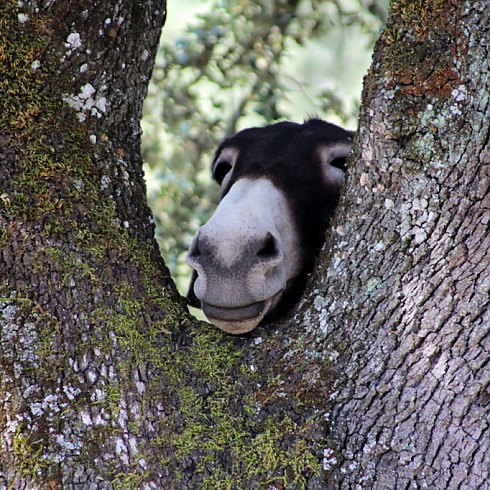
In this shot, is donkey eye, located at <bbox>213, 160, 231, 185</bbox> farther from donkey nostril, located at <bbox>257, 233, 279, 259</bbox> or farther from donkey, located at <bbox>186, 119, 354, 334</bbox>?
donkey nostril, located at <bbox>257, 233, 279, 259</bbox>


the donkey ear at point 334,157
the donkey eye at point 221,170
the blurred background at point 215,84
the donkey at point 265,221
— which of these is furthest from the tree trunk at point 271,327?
the blurred background at point 215,84

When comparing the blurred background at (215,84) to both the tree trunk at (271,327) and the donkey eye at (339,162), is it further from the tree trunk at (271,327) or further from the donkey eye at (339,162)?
the tree trunk at (271,327)

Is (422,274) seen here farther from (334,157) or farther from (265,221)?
(334,157)

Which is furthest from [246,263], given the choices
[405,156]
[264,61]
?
[264,61]

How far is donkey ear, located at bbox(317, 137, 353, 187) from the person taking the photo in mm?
3139

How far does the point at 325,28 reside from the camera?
6.12 m

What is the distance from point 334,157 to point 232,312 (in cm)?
114

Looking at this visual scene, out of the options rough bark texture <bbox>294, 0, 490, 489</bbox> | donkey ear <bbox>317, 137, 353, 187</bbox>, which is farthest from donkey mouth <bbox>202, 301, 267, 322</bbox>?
donkey ear <bbox>317, 137, 353, 187</bbox>

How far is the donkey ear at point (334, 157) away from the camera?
3139 millimetres

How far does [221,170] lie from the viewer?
11.6ft

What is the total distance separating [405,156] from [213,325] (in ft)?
2.60

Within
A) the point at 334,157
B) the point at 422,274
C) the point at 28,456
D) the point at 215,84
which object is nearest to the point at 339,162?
the point at 334,157

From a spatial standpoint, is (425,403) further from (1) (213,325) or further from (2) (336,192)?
(2) (336,192)

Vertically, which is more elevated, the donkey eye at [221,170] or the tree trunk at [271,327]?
the donkey eye at [221,170]
